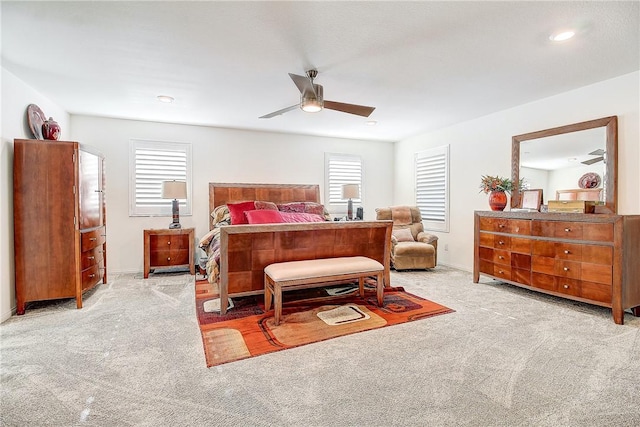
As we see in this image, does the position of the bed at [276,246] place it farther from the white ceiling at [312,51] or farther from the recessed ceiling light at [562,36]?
the recessed ceiling light at [562,36]

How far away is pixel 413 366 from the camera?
83.7 inches

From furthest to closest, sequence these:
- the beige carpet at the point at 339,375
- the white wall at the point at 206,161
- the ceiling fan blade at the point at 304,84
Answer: the white wall at the point at 206,161, the ceiling fan blade at the point at 304,84, the beige carpet at the point at 339,375

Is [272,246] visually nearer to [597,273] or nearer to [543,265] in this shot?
[543,265]

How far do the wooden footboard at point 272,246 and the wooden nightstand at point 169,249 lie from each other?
2.03 meters

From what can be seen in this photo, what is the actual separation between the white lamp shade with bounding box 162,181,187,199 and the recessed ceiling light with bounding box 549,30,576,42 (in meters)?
4.84

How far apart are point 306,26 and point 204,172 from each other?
12.2 ft

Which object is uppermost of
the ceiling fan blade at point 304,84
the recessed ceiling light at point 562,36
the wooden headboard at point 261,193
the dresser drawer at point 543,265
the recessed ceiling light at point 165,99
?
the recessed ceiling light at point 165,99

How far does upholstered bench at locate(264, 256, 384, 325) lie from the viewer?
9.30ft

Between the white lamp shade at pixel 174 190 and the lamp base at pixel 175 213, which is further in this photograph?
the lamp base at pixel 175 213

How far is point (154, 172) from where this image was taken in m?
5.11

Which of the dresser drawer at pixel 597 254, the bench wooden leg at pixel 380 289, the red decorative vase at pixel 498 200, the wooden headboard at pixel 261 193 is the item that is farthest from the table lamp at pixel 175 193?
the dresser drawer at pixel 597 254

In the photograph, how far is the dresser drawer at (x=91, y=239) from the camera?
3438mm

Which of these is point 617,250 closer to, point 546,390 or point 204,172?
point 546,390

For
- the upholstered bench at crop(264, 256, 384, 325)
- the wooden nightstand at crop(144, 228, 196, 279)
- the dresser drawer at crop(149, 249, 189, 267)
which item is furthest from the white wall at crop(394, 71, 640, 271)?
the dresser drawer at crop(149, 249, 189, 267)
